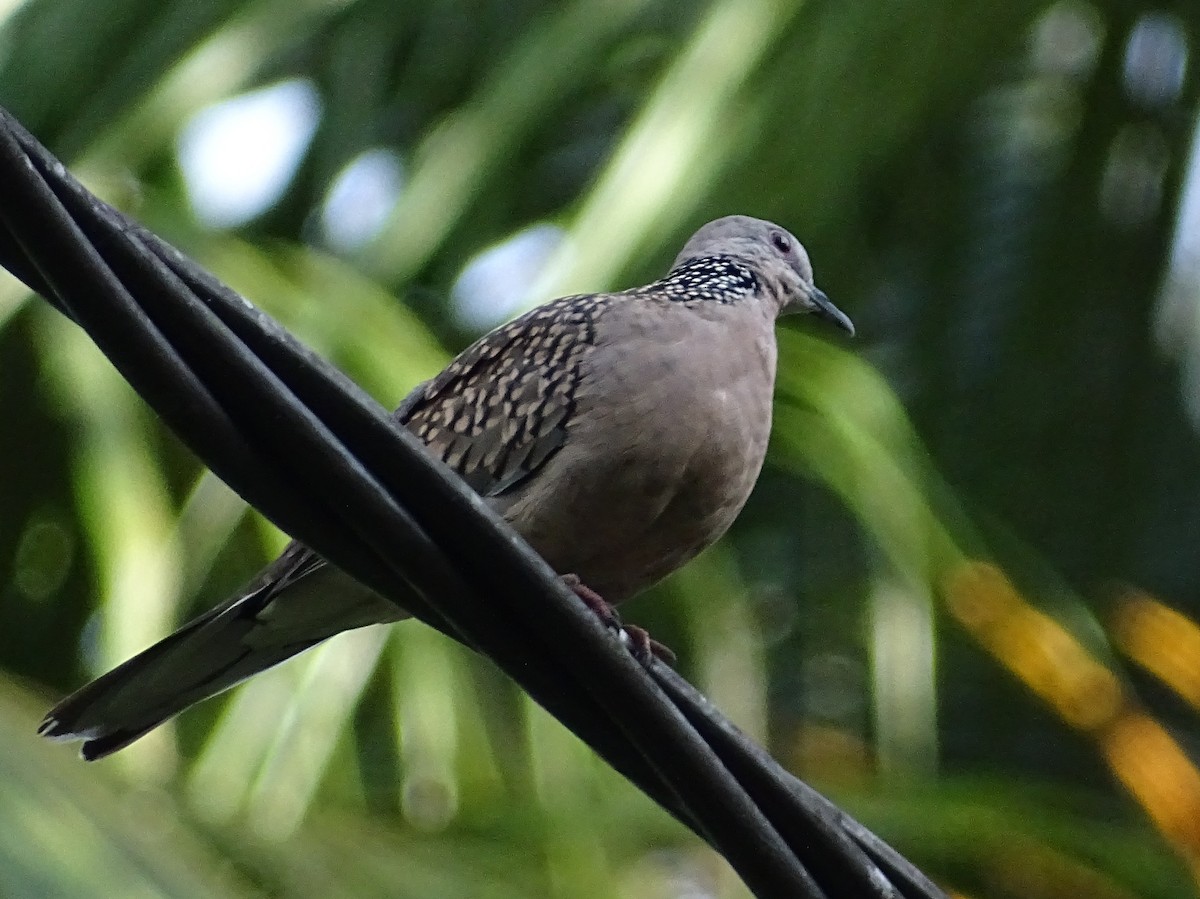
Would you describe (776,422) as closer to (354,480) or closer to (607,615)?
(607,615)

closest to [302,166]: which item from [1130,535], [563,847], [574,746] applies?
[574,746]

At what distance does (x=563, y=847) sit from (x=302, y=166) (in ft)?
5.78

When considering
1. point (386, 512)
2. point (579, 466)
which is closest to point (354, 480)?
point (386, 512)

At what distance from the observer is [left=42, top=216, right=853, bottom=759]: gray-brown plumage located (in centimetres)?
297

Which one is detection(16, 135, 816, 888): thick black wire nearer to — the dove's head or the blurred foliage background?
the blurred foliage background

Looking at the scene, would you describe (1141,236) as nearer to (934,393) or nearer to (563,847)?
(934,393)

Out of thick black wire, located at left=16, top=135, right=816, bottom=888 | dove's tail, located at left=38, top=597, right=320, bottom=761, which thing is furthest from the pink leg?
thick black wire, located at left=16, top=135, right=816, bottom=888

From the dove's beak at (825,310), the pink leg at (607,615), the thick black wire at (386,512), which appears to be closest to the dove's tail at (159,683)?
the pink leg at (607,615)

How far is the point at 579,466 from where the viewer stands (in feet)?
9.84

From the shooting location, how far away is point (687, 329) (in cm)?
316

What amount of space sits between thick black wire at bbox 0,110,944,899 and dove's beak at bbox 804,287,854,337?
181cm

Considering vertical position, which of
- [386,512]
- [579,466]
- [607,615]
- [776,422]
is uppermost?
[386,512]

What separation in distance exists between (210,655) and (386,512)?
3.96 feet

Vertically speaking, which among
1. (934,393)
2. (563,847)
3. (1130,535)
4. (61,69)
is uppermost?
(61,69)
